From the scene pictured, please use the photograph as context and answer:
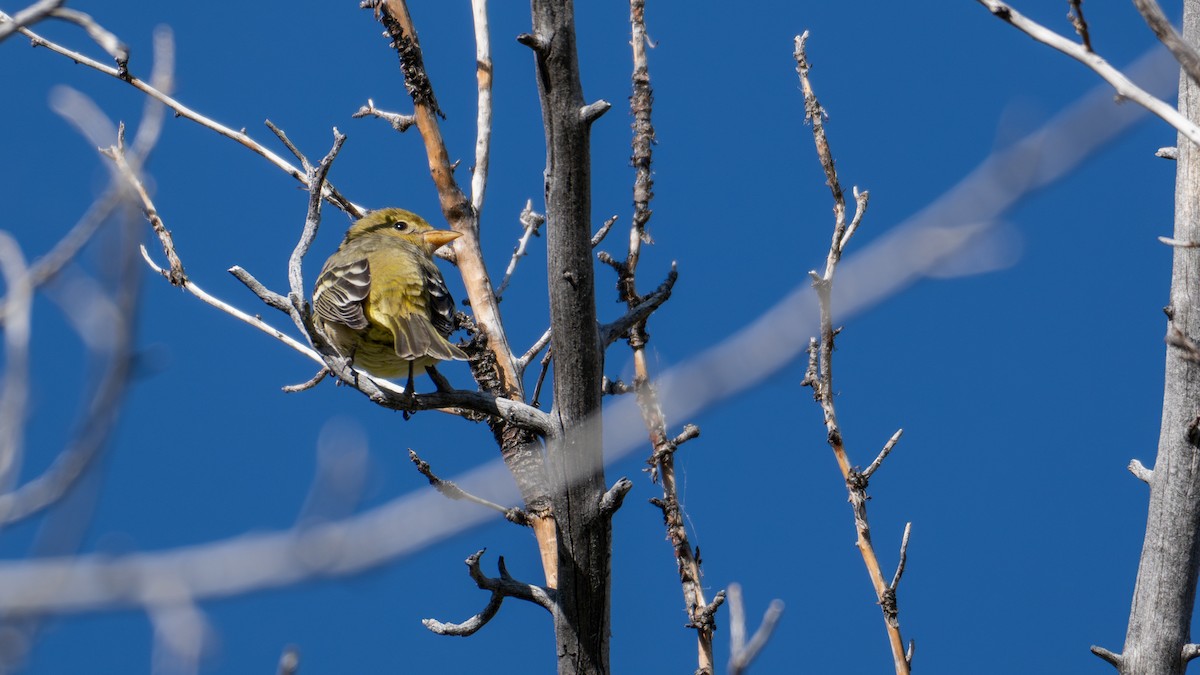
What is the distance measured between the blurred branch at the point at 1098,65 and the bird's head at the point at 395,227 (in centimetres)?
419

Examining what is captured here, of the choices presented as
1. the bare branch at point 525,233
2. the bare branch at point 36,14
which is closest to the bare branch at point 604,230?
the bare branch at point 525,233

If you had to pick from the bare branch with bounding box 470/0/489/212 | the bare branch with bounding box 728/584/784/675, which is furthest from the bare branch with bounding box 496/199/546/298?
the bare branch with bounding box 728/584/784/675

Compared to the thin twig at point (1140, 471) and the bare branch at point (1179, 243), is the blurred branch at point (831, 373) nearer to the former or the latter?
the thin twig at point (1140, 471)

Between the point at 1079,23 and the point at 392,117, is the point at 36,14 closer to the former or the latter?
the point at 1079,23

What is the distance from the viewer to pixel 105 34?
2049 mm

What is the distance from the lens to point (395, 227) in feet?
22.2

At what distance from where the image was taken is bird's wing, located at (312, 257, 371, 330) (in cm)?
534

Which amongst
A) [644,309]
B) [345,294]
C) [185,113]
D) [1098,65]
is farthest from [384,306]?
[1098,65]

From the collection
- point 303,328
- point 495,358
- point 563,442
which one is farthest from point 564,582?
point 495,358

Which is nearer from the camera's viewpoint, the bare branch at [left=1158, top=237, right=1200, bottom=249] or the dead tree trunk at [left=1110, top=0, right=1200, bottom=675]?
the bare branch at [left=1158, top=237, right=1200, bottom=249]

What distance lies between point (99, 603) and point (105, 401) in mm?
315

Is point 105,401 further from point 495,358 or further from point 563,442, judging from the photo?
point 495,358

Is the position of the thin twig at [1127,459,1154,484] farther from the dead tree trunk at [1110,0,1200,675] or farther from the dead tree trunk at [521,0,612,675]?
the dead tree trunk at [521,0,612,675]

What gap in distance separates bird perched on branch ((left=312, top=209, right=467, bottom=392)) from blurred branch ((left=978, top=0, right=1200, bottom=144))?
289cm
